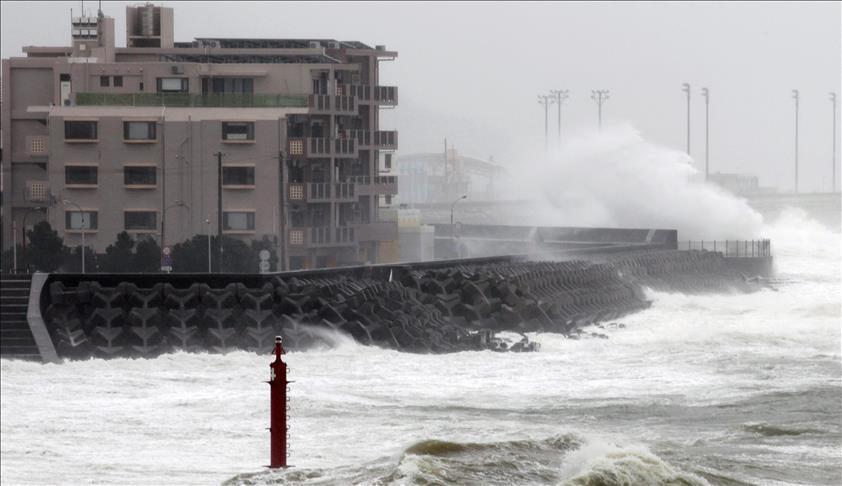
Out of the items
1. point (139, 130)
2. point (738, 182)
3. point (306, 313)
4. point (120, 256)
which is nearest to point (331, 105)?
point (139, 130)

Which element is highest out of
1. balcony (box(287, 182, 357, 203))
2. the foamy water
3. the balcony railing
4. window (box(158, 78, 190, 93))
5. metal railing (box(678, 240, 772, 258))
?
window (box(158, 78, 190, 93))

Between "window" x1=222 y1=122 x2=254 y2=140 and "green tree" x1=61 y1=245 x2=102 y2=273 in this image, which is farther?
"window" x1=222 y1=122 x2=254 y2=140

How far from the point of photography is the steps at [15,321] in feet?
56.1

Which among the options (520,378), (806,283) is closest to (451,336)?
(520,378)

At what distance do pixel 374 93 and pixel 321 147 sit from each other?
4.56 meters

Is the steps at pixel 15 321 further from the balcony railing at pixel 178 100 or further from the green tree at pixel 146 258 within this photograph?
the balcony railing at pixel 178 100

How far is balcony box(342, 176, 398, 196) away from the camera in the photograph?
41706 mm

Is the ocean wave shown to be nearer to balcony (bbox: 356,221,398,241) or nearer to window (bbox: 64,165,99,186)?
window (bbox: 64,165,99,186)

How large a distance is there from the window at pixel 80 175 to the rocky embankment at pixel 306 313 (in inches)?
547

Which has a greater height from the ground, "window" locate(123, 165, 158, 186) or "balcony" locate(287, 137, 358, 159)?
"balcony" locate(287, 137, 358, 159)

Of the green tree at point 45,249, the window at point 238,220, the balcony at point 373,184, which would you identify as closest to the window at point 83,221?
the green tree at point 45,249

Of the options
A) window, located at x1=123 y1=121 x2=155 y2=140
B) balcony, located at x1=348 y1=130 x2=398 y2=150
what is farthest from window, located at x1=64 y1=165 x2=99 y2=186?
balcony, located at x1=348 y1=130 x2=398 y2=150

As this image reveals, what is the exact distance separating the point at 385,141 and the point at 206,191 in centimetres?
735

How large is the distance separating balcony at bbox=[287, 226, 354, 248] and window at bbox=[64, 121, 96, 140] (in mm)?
5065
